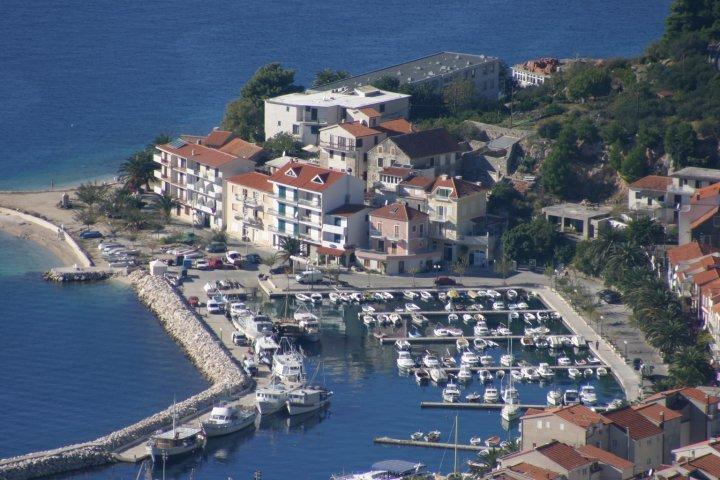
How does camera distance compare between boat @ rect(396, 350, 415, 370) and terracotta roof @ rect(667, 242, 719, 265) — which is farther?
terracotta roof @ rect(667, 242, 719, 265)

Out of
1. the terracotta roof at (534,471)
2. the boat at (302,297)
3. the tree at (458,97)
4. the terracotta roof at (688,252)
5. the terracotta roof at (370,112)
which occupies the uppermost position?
the tree at (458,97)

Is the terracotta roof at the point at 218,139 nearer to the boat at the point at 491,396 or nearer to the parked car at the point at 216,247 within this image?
the parked car at the point at 216,247

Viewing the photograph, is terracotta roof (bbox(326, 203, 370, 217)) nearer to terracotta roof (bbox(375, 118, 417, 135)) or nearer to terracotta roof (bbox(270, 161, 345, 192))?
terracotta roof (bbox(270, 161, 345, 192))

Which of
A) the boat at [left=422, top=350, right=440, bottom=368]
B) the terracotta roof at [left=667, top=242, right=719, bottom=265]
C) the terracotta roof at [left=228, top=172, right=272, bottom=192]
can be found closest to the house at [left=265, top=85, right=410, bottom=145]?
the terracotta roof at [left=228, top=172, right=272, bottom=192]

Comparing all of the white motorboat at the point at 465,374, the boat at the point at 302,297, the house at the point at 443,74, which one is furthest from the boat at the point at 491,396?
the house at the point at 443,74

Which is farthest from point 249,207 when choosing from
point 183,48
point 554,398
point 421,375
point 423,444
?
point 183,48

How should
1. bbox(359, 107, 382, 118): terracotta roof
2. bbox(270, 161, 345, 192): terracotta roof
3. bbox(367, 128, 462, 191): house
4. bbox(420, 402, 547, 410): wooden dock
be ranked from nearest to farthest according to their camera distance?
bbox(420, 402, 547, 410): wooden dock → bbox(270, 161, 345, 192): terracotta roof → bbox(367, 128, 462, 191): house → bbox(359, 107, 382, 118): terracotta roof

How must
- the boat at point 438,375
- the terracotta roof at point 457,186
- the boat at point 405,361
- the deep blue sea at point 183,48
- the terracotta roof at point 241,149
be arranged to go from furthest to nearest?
the deep blue sea at point 183,48, the terracotta roof at point 241,149, the terracotta roof at point 457,186, the boat at point 405,361, the boat at point 438,375

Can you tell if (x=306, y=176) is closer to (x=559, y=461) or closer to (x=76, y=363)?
Answer: (x=76, y=363)
